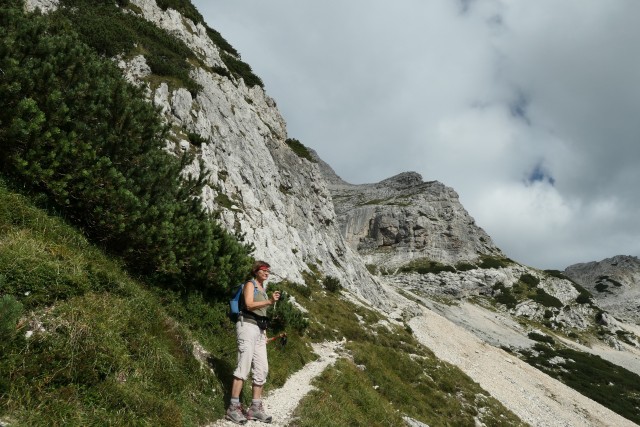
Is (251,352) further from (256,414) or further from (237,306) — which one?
(256,414)

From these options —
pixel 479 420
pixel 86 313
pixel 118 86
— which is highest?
pixel 118 86

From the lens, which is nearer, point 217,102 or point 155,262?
point 155,262

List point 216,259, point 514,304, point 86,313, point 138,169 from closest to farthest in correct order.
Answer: point 86,313
point 138,169
point 216,259
point 514,304

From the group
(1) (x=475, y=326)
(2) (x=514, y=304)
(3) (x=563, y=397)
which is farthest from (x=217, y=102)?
(2) (x=514, y=304)

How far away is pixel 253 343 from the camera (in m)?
8.10

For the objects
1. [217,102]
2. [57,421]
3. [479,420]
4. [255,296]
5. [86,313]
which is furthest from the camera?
[217,102]

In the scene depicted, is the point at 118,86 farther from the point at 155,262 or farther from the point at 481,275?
the point at 481,275

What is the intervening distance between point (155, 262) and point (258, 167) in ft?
94.0

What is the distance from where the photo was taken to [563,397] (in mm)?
36469

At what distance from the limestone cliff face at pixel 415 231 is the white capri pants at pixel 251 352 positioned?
108996 millimetres

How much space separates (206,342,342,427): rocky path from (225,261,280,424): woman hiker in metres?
0.51

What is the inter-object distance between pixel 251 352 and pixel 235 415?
1202mm

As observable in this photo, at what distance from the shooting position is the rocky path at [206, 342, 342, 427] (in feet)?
28.6

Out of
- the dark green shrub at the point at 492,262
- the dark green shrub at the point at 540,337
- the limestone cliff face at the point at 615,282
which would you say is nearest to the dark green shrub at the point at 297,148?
the dark green shrub at the point at 540,337
